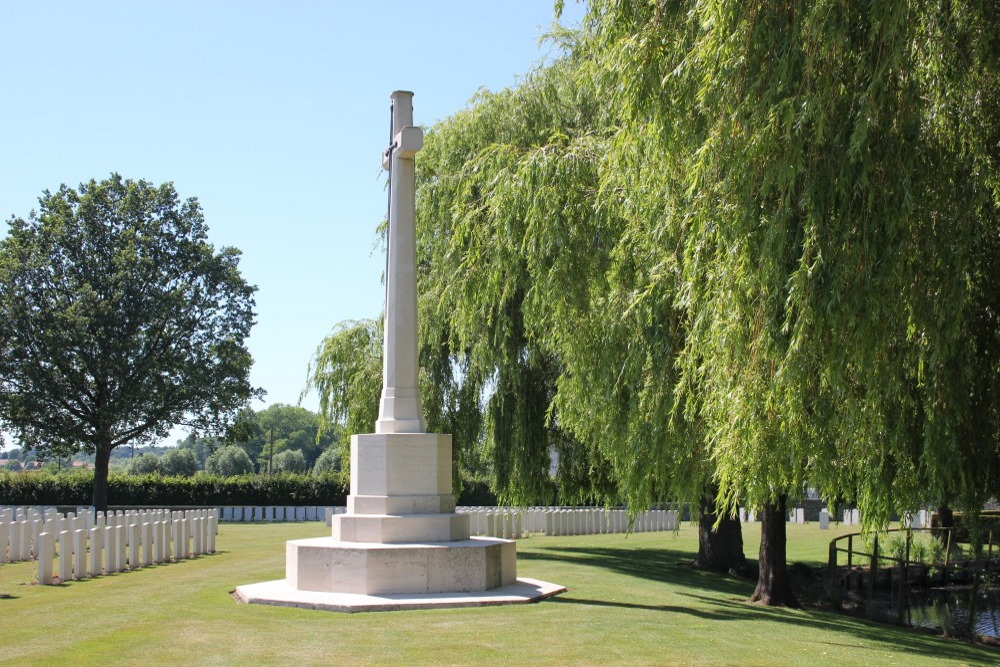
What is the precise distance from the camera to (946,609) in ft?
53.5

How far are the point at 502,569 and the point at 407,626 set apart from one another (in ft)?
9.07

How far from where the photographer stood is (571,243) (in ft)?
34.1

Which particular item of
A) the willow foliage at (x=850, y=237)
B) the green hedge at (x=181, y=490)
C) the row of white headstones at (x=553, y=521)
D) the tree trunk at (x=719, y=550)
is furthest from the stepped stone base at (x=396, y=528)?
the green hedge at (x=181, y=490)

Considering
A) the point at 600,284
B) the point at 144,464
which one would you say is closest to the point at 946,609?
the point at 600,284

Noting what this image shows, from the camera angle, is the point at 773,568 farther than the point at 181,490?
No

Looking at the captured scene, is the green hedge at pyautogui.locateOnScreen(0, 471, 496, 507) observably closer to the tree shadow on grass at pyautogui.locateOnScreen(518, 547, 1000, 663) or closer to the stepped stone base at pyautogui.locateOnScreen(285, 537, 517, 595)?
the tree shadow on grass at pyautogui.locateOnScreen(518, 547, 1000, 663)

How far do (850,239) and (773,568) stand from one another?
762cm

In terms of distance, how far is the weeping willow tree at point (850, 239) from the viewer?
5695 mm

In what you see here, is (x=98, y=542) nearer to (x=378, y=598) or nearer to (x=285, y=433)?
(x=378, y=598)

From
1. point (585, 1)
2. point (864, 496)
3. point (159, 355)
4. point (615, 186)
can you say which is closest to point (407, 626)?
point (864, 496)

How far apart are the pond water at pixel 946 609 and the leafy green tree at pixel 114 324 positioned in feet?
77.0

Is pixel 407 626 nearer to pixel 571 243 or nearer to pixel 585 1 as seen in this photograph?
pixel 571 243

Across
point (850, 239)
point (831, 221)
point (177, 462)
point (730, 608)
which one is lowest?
point (730, 608)

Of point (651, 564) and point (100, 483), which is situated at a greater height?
point (100, 483)
